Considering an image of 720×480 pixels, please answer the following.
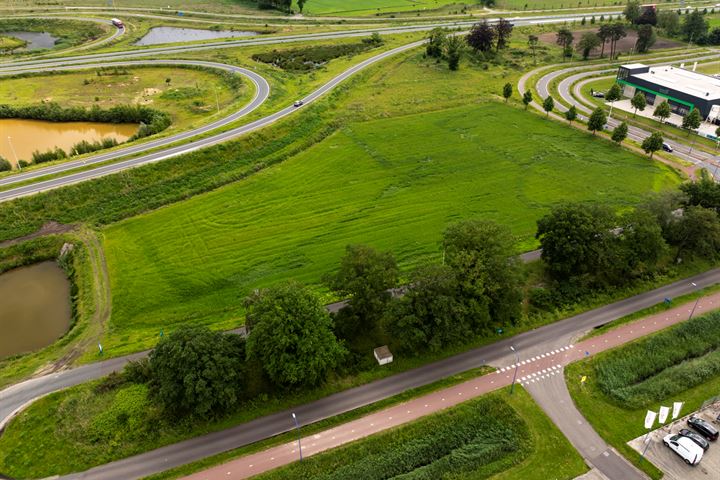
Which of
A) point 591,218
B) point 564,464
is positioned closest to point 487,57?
point 591,218

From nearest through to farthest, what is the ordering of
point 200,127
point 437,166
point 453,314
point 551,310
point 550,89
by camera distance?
point 453,314, point 551,310, point 437,166, point 200,127, point 550,89

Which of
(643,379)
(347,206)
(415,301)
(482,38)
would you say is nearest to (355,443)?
(415,301)

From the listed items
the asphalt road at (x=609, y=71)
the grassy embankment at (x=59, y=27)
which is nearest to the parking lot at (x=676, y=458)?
the asphalt road at (x=609, y=71)

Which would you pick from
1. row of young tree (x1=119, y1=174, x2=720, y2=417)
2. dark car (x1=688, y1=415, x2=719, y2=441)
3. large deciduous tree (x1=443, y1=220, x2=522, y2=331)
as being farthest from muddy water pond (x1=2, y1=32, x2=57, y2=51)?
dark car (x1=688, y1=415, x2=719, y2=441)

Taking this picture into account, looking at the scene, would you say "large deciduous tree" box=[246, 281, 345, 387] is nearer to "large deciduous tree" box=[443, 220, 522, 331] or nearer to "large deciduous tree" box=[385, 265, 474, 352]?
"large deciduous tree" box=[385, 265, 474, 352]

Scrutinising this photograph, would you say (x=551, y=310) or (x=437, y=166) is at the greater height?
(x=437, y=166)

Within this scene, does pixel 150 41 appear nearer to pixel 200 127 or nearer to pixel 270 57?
pixel 270 57

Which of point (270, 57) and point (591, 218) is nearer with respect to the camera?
point (591, 218)
